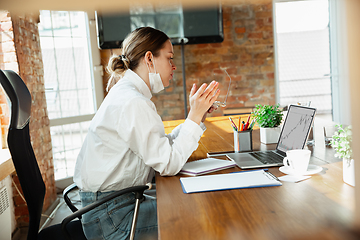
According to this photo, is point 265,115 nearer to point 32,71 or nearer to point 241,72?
point 32,71

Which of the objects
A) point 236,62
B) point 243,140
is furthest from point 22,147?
point 236,62

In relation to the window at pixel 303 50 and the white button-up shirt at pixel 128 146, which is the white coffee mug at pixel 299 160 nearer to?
the white button-up shirt at pixel 128 146

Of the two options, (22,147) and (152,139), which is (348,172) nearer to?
(152,139)

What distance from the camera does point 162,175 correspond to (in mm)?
1262

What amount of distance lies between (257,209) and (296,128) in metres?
0.67

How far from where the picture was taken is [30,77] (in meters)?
2.74

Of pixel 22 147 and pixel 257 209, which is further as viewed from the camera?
pixel 22 147

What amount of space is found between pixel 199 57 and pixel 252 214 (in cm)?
360

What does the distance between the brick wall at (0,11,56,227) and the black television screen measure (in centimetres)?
88

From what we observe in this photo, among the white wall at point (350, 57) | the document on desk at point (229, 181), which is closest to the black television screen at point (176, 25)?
the document on desk at point (229, 181)

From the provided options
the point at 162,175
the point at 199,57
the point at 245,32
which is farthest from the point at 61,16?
the point at 162,175

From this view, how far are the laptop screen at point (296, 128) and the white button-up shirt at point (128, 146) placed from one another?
1.35ft

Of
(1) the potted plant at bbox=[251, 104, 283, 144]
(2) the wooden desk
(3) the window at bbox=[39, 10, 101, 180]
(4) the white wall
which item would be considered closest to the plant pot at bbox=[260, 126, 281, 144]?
(1) the potted plant at bbox=[251, 104, 283, 144]

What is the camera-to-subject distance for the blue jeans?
50.8 inches
